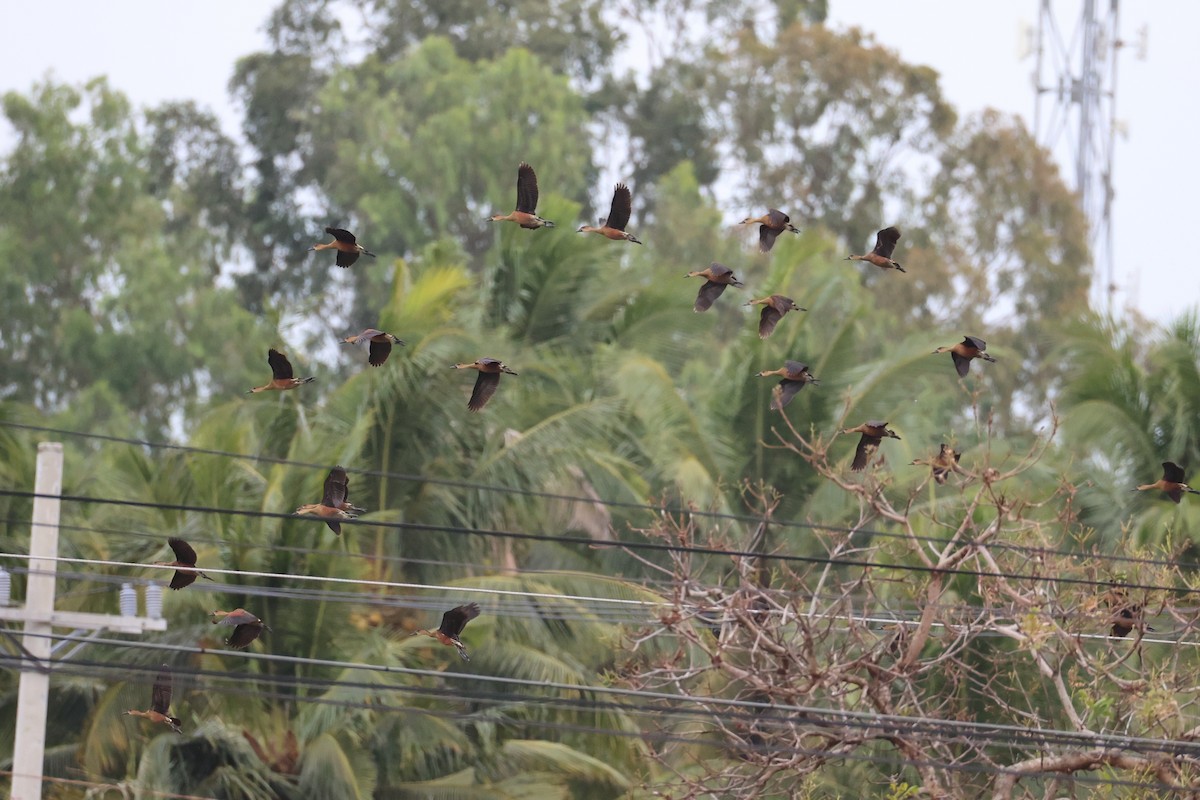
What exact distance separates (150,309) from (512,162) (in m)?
6.33

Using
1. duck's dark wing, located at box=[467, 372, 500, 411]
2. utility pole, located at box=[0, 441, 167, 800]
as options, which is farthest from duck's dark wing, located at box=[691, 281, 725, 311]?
utility pole, located at box=[0, 441, 167, 800]

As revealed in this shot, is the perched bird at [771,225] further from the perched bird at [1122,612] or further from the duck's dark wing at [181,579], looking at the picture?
the duck's dark wing at [181,579]

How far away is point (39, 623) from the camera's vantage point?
1102 cm

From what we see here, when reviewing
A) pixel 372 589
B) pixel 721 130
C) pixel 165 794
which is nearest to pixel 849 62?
pixel 721 130

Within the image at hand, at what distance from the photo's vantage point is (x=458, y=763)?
13852 millimetres

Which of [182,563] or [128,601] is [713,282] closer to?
[182,563]

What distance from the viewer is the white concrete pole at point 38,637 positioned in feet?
35.4

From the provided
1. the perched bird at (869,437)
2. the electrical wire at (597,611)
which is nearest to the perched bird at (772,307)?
the perched bird at (869,437)

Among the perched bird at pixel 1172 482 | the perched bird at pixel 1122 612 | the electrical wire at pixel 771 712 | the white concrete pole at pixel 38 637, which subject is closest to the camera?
the electrical wire at pixel 771 712

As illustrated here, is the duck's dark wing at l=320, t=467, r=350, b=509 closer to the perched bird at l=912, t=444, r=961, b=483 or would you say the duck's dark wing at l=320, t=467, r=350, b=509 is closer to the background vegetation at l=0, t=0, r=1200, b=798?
the background vegetation at l=0, t=0, r=1200, b=798

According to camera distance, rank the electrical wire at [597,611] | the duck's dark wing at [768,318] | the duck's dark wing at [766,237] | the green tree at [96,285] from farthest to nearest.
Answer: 1. the green tree at [96,285]
2. the electrical wire at [597,611]
3. the duck's dark wing at [768,318]
4. the duck's dark wing at [766,237]

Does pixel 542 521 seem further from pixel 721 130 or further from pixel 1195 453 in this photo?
pixel 721 130

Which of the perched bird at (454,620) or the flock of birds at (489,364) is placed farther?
the flock of birds at (489,364)

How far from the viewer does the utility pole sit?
35.5ft
